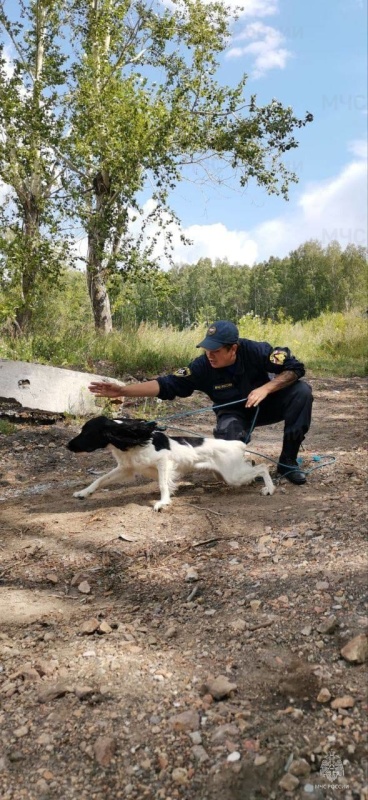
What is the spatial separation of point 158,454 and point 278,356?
45.3 inches

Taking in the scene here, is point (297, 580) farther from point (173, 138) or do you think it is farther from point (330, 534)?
point (173, 138)

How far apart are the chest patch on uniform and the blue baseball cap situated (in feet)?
0.99

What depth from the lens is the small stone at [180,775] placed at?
5.60ft

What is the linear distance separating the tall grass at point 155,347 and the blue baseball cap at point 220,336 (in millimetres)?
4403

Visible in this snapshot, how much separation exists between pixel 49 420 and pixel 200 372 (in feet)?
9.03

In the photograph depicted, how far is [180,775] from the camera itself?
173 cm

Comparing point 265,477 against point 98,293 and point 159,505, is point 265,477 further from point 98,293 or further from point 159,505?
point 98,293

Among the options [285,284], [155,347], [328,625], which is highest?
[285,284]

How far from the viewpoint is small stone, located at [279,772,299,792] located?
→ 1630mm

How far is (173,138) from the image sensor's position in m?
12.7

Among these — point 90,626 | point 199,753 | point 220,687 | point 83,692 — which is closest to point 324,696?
point 220,687

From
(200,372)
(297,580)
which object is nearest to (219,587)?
(297,580)

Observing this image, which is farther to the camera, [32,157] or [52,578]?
[32,157]

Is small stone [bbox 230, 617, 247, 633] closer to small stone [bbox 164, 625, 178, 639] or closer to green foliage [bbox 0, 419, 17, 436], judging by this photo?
small stone [bbox 164, 625, 178, 639]
